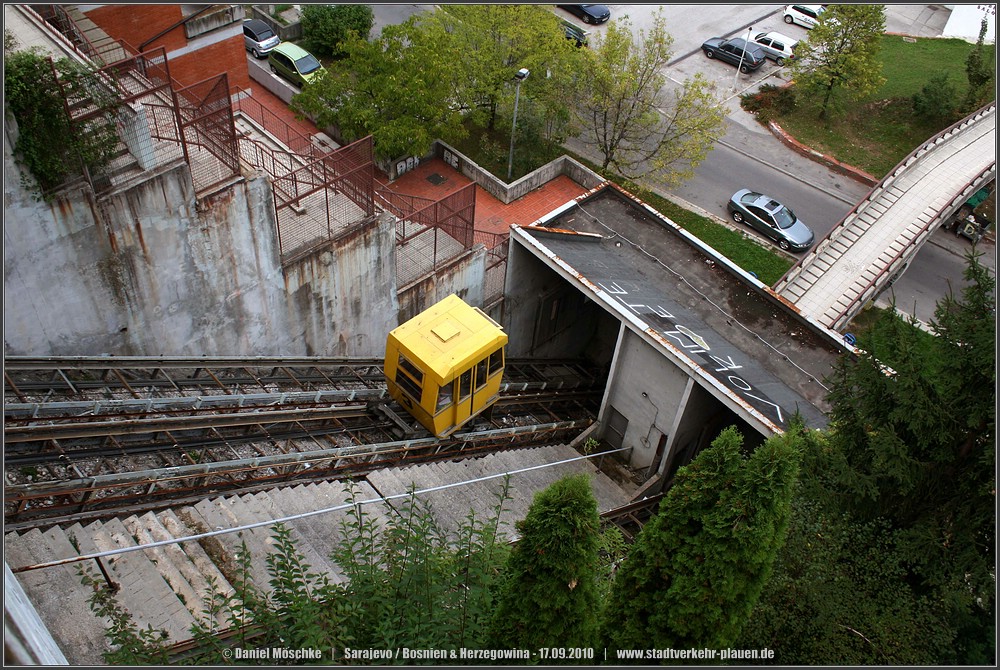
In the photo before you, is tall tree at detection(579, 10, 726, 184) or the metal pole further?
the metal pole

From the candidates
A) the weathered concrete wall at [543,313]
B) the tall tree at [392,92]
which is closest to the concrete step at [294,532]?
the weathered concrete wall at [543,313]

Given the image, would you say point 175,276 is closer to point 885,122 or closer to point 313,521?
point 313,521

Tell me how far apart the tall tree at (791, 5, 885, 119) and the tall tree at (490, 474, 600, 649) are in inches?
1260

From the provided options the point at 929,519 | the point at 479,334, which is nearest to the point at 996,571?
the point at 929,519

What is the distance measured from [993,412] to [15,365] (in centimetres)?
1682

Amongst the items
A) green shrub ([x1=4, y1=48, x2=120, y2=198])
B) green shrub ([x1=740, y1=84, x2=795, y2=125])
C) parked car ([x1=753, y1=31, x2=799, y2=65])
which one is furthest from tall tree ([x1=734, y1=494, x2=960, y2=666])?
parked car ([x1=753, y1=31, x2=799, y2=65])

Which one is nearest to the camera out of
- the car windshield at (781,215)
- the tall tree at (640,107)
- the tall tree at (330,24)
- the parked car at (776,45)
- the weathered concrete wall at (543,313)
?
the weathered concrete wall at (543,313)

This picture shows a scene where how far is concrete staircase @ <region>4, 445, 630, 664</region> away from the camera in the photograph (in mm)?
11914

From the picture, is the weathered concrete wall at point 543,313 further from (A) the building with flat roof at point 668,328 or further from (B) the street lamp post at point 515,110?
(B) the street lamp post at point 515,110

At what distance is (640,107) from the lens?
30281 mm

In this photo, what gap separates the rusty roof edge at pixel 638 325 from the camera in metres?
19.2

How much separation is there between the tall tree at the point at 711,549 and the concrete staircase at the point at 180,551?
2507mm

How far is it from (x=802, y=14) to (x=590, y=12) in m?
11.3

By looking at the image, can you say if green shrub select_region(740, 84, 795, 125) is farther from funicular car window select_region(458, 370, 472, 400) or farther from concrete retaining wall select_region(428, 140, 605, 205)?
funicular car window select_region(458, 370, 472, 400)
